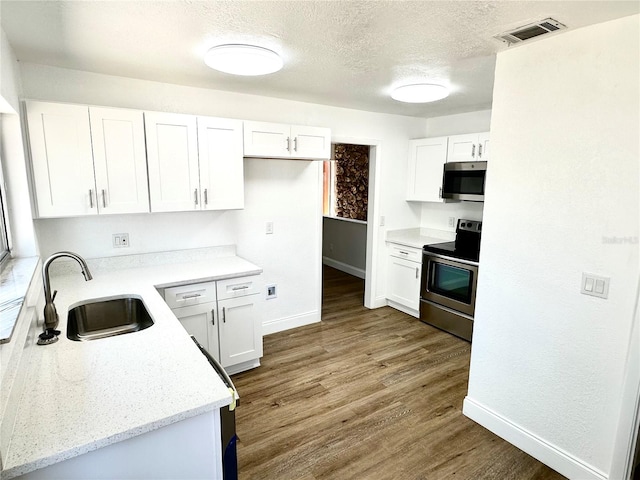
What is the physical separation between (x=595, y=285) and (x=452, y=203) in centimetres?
258

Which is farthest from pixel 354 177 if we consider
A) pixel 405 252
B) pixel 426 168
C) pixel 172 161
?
pixel 172 161

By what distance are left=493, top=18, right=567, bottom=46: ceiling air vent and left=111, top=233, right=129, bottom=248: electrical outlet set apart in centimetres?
283

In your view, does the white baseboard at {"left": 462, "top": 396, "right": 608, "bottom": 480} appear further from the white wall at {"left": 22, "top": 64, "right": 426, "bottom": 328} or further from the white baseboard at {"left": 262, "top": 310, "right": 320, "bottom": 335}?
the white wall at {"left": 22, "top": 64, "right": 426, "bottom": 328}

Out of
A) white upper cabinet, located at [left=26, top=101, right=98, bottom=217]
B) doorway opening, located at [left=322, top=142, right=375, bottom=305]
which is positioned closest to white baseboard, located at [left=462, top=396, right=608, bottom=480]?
white upper cabinet, located at [left=26, top=101, right=98, bottom=217]

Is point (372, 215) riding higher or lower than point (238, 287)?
higher

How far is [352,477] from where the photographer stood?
6.50 feet

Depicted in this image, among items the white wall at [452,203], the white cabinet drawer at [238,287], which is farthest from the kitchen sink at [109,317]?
the white wall at [452,203]

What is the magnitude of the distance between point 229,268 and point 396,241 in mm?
2153

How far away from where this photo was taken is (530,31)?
1.80 meters

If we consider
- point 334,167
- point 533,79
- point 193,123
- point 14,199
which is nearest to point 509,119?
point 533,79

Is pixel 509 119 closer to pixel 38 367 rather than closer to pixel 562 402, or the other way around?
pixel 562 402

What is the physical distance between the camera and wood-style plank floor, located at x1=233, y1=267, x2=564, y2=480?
81.1 inches

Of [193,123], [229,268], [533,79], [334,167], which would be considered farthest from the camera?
[334,167]

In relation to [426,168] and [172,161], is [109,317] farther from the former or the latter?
[426,168]
